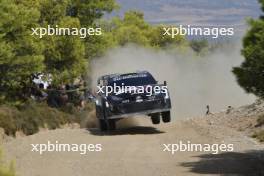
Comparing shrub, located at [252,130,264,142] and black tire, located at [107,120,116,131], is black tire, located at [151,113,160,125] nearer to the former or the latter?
black tire, located at [107,120,116,131]

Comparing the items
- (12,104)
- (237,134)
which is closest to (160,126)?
(237,134)

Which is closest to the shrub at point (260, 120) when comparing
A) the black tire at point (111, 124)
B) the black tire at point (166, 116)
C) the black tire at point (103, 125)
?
the black tire at point (166, 116)

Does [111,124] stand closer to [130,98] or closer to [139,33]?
[130,98]

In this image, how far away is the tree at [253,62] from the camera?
1722 centimetres

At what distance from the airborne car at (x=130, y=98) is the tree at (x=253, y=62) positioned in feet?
30.2

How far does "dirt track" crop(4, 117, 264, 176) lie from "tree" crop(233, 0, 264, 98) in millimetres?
1989

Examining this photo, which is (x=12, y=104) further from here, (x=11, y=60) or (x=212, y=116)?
(x=212, y=116)

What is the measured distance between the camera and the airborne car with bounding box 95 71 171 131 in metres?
27.4

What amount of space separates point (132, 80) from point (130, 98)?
1205 mm

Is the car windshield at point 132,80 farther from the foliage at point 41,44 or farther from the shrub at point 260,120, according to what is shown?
the foliage at point 41,44

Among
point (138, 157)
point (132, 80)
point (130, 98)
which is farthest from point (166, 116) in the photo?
point (138, 157)

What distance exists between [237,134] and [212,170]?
388 inches

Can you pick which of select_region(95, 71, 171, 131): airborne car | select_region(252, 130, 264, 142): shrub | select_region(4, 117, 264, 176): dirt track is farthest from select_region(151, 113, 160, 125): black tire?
select_region(252, 130, 264, 142): shrub

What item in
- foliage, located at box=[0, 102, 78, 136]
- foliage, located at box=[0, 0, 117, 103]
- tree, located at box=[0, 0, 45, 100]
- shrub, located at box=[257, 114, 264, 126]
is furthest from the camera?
foliage, located at box=[0, 0, 117, 103]
